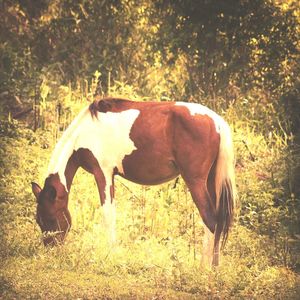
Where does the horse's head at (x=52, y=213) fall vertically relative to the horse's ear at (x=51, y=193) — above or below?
below

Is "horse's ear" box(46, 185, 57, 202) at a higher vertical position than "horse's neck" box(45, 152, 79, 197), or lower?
lower

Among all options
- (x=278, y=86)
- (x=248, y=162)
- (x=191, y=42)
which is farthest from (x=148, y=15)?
(x=248, y=162)

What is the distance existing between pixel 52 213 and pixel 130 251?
0.88 meters

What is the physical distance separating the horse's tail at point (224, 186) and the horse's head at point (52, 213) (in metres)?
1.56

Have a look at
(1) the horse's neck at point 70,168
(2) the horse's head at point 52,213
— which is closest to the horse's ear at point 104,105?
(1) the horse's neck at point 70,168

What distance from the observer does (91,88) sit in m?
12.1

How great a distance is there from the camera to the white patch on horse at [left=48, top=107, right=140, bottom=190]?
26.3 ft

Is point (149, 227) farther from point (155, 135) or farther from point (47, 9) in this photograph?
point (47, 9)

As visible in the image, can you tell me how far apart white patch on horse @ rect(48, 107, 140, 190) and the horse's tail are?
922 millimetres

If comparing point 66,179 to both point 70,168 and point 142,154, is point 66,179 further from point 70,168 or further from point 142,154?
point 142,154

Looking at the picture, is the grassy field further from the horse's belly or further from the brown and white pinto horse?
the horse's belly

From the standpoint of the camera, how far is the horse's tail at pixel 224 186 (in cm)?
762

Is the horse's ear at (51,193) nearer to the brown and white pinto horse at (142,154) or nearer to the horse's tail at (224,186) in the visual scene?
the brown and white pinto horse at (142,154)

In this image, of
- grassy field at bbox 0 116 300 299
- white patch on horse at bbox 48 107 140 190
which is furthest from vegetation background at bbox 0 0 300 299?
white patch on horse at bbox 48 107 140 190
